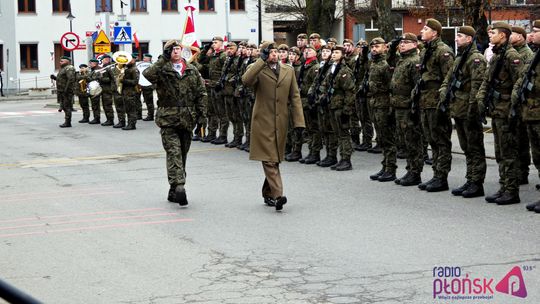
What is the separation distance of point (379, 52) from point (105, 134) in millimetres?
10766

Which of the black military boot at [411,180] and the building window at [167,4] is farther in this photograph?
the building window at [167,4]

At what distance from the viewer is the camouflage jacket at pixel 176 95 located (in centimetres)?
1174

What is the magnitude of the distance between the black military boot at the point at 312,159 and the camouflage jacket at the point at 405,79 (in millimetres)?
3123

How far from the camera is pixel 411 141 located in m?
12.9

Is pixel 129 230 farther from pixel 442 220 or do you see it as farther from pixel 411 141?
pixel 411 141

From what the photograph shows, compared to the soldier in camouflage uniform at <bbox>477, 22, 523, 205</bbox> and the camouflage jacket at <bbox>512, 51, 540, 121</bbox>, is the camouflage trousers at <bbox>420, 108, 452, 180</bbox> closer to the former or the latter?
the soldier in camouflage uniform at <bbox>477, 22, 523, 205</bbox>

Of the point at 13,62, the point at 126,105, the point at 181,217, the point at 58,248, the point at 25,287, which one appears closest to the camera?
the point at 25,287

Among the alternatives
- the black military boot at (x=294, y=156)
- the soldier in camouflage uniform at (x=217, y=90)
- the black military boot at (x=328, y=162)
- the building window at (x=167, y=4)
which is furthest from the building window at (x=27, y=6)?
the black military boot at (x=328, y=162)

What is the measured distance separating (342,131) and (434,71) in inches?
112

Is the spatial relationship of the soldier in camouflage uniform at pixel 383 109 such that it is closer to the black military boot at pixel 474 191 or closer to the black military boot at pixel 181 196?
the black military boot at pixel 474 191

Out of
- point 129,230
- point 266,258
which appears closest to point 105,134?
point 129,230

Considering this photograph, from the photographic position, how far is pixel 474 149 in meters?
12.0

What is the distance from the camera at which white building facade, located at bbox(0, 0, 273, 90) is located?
2318 inches

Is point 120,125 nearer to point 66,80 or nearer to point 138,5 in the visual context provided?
point 66,80
